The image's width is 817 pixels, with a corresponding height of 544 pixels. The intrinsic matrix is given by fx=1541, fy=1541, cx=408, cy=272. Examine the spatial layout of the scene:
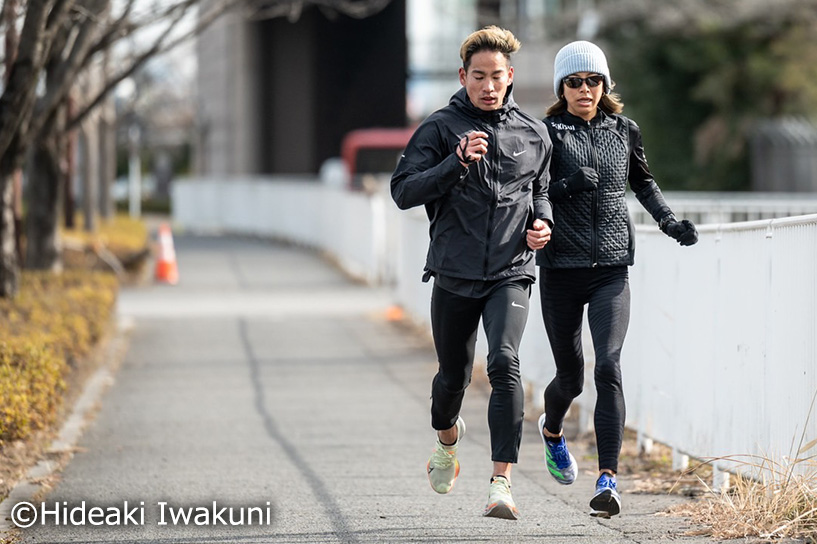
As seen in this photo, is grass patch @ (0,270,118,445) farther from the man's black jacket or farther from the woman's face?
the woman's face

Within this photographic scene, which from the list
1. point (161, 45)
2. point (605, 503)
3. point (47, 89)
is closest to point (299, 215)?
point (161, 45)

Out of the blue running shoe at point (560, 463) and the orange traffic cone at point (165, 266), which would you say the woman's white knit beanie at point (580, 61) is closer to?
the blue running shoe at point (560, 463)

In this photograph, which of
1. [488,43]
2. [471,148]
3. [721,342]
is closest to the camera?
[471,148]

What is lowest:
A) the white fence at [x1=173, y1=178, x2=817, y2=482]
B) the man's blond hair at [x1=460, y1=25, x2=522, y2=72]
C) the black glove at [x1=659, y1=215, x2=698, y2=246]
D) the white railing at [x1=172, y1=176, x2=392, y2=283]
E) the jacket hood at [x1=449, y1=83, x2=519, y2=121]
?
the white railing at [x1=172, y1=176, x2=392, y2=283]

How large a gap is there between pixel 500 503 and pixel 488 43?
1.70 metres

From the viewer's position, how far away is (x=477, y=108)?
5.84 m

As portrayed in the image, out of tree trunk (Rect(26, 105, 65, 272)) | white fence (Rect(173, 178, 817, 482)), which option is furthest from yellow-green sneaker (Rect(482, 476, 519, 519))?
tree trunk (Rect(26, 105, 65, 272))

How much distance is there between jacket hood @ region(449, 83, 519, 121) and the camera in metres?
5.85

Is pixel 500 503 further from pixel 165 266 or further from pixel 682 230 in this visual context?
pixel 165 266

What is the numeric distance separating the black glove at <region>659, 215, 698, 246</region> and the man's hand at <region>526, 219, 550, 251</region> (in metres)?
0.66

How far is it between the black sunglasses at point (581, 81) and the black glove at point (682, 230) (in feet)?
2.01

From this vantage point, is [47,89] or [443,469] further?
[47,89]

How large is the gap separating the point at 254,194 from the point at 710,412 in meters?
29.5

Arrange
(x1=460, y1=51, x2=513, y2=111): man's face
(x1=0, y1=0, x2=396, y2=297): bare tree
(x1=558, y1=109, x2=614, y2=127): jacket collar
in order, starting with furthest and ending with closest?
(x1=0, y1=0, x2=396, y2=297): bare tree → (x1=558, y1=109, x2=614, y2=127): jacket collar → (x1=460, y1=51, x2=513, y2=111): man's face
